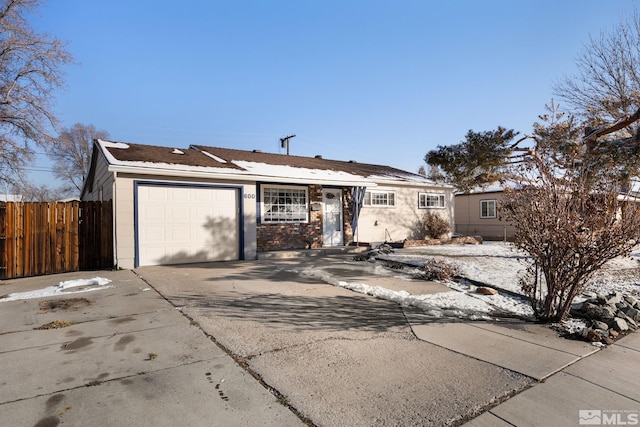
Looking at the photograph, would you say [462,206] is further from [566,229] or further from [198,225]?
[566,229]

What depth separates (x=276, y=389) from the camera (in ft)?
9.56

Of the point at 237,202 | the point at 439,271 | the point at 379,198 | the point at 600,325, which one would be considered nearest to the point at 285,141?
the point at 379,198

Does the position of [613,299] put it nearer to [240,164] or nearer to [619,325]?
[619,325]

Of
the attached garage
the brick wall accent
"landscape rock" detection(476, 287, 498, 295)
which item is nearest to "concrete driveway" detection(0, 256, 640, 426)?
"landscape rock" detection(476, 287, 498, 295)

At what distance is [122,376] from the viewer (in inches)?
123

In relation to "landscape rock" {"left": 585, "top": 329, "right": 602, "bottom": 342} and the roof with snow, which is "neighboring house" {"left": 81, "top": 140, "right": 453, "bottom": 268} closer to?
the roof with snow

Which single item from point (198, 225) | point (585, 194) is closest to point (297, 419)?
point (585, 194)

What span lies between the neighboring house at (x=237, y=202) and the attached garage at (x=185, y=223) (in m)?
0.03

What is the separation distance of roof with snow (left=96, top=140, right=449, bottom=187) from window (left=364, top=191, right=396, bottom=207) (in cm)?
56

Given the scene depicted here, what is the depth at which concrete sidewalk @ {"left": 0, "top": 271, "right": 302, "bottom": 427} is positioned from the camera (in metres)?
2.51

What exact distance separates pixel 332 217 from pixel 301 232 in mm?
1692

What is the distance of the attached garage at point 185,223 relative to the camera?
31.0ft

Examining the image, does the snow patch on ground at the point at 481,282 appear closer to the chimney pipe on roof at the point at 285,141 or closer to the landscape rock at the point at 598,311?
the landscape rock at the point at 598,311

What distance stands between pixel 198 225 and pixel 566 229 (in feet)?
29.0
